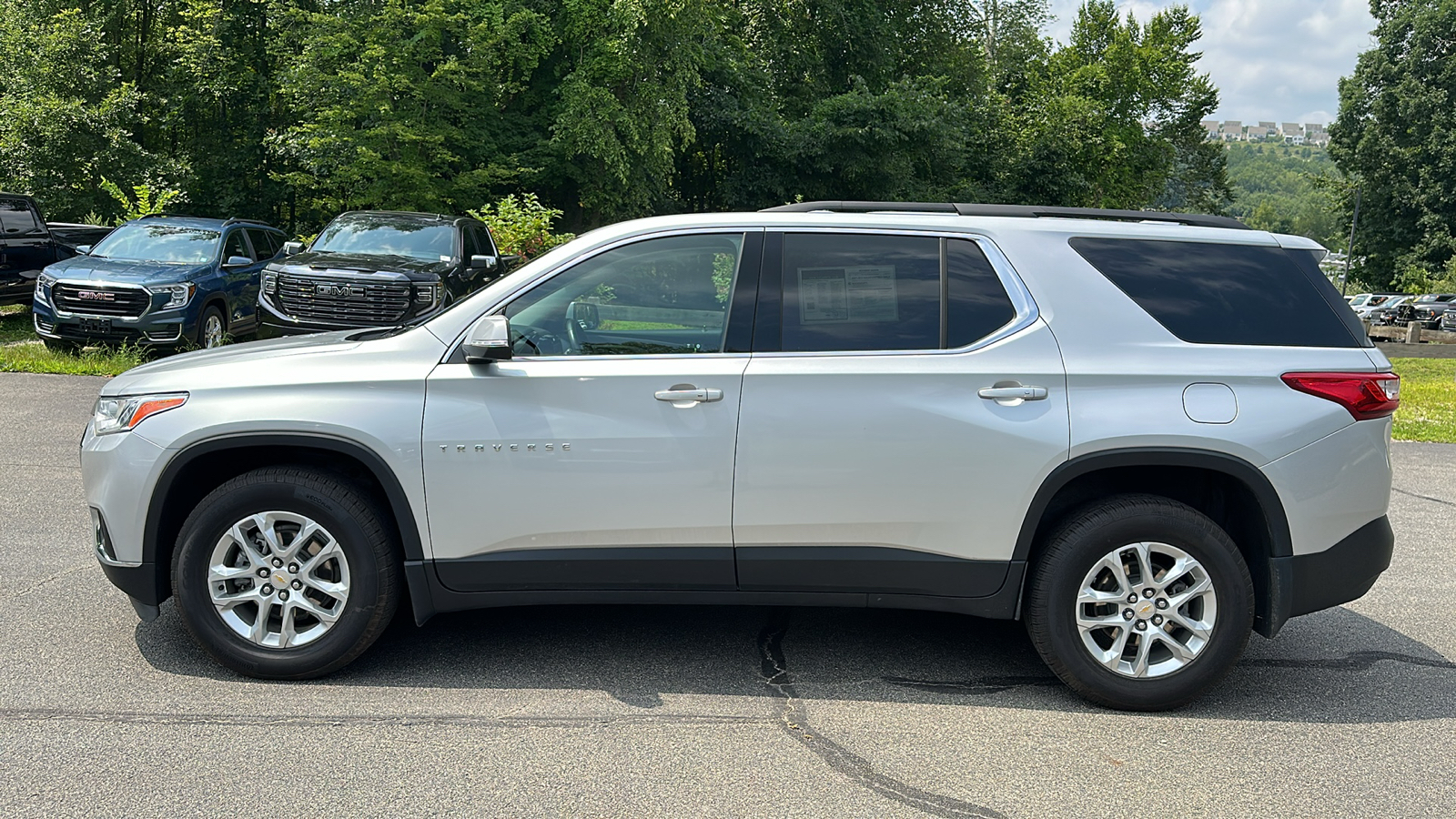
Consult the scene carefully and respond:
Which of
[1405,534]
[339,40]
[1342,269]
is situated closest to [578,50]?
[339,40]

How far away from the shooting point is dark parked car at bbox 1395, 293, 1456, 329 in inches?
1833

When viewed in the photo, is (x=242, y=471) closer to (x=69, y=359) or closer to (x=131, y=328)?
(x=131, y=328)

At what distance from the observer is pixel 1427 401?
16.2 metres

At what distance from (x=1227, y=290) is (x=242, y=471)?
12.7 ft

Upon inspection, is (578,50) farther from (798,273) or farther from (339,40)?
(798,273)

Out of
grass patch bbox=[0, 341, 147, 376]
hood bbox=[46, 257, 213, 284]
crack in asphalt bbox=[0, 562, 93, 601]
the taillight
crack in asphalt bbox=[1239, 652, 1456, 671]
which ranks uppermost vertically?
hood bbox=[46, 257, 213, 284]

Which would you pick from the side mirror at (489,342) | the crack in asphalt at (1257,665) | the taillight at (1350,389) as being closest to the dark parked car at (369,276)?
Result: the side mirror at (489,342)

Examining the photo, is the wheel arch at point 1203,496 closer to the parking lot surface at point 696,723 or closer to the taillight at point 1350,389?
the taillight at point 1350,389

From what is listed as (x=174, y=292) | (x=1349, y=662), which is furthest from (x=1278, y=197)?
(x=1349, y=662)

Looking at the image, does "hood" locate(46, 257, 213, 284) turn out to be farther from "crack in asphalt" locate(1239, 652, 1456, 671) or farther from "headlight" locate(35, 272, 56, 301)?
"crack in asphalt" locate(1239, 652, 1456, 671)

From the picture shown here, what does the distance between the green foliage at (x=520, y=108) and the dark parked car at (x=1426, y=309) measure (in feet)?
47.3

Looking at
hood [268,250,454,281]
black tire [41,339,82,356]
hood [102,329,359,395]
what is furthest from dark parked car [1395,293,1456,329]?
hood [102,329,359,395]

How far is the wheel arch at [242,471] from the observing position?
4215mm

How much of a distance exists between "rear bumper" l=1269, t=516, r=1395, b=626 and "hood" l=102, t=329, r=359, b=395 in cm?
358
